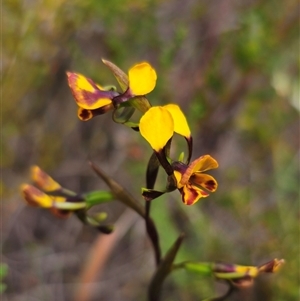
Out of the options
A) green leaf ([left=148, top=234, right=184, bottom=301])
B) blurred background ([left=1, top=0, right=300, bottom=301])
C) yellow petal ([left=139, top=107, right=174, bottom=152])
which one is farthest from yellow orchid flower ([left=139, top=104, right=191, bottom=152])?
blurred background ([left=1, top=0, right=300, bottom=301])

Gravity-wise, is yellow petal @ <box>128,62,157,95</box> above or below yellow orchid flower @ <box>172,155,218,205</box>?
above

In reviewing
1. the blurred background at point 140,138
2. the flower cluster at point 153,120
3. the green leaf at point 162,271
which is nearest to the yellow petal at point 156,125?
the flower cluster at point 153,120

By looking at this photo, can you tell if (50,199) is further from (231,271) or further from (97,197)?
(231,271)

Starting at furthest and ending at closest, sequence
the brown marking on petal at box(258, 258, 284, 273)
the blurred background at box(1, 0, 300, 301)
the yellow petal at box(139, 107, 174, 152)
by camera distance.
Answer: the blurred background at box(1, 0, 300, 301), the brown marking on petal at box(258, 258, 284, 273), the yellow petal at box(139, 107, 174, 152)

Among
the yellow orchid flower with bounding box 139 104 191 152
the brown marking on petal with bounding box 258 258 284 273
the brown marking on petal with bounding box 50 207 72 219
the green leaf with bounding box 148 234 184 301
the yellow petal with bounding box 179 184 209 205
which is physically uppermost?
the yellow orchid flower with bounding box 139 104 191 152

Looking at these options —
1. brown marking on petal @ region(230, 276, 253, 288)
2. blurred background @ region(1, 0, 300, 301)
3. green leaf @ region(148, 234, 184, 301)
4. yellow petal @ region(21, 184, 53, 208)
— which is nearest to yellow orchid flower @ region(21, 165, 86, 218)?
yellow petal @ region(21, 184, 53, 208)

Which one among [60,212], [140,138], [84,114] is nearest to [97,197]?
[60,212]

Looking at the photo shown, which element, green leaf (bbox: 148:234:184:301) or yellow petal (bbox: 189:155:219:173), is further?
green leaf (bbox: 148:234:184:301)

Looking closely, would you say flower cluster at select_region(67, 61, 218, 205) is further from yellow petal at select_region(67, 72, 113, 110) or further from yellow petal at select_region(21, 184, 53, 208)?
yellow petal at select_region(21, 184, 53, 208)

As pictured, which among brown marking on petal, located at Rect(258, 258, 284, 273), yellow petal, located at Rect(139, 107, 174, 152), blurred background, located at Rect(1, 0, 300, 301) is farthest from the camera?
blurred background, located at Rect(1, 0, 300, 301)

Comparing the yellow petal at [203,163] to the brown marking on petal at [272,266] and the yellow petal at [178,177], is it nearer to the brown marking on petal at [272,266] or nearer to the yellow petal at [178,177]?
the yellow petal at [178,177]
